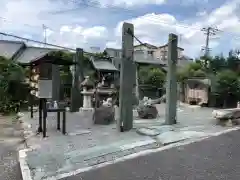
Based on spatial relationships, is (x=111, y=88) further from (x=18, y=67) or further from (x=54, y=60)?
(x=54, y=60)

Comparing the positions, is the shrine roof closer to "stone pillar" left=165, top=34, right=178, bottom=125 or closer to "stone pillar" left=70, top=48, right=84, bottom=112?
"stone pillar" left=70, top=48, right=84, bottom=112

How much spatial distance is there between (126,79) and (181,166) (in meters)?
3.09

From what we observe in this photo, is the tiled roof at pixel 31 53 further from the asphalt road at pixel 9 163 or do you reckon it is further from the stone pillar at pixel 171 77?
the asphalt road at pixel 9 163

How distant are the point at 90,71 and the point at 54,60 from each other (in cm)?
1349

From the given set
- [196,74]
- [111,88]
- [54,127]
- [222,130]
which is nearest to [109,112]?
[54,127]

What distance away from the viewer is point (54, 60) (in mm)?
6777

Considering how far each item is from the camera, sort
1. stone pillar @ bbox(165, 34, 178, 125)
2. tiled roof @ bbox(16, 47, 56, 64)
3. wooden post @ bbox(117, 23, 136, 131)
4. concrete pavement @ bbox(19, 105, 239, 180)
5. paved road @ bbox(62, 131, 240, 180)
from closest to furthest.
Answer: paved road @ bbox(62, 131, 240, 180) → concrete pavement @ bbox(19, 105, 239, 180) → wooden post @ bbox(117, 23, 136, 131) → stone pillar @ bbox(165, 34, 178, 125) → tiled roof @ bbox(16, 47, 56, 64)

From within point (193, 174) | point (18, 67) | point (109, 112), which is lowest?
point (193, 174)

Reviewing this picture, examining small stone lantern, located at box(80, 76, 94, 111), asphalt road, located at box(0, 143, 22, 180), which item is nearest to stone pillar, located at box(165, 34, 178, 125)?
small stone lantern, located at box(80, 76, 94, 111)

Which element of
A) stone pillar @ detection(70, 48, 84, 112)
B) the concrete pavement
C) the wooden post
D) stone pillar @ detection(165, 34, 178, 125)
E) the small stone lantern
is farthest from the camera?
stone pillar @ detection(70, 48, 84, 112)

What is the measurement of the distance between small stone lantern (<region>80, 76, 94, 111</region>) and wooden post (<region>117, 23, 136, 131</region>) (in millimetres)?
4301

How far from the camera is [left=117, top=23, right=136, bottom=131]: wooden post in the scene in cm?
680

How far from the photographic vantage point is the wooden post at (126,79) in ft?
22.3

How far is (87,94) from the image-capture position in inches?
435
